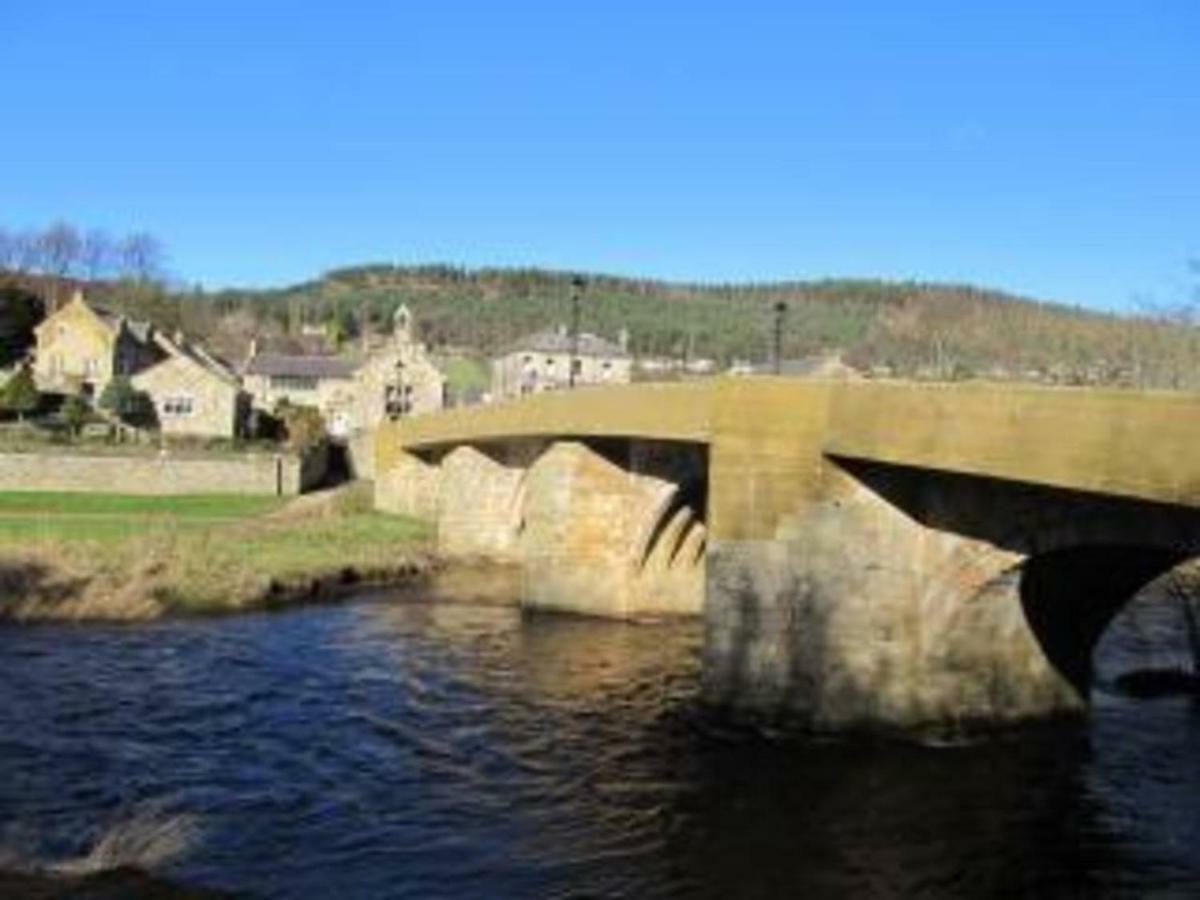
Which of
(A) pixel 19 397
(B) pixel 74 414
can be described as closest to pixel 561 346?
(B) pixel 74 414

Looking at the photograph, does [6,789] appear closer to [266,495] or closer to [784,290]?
[266,495]

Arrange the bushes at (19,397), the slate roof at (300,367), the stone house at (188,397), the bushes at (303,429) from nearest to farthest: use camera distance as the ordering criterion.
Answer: the bushes at (303,429)
the bushes at (19,397)
the stone house at (188,397)
the slate roof at (300,367)

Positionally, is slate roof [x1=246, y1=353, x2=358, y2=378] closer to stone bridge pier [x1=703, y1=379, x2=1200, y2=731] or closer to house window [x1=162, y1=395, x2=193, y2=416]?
house window [x1=162, y1=395, x2=193, y2=416]

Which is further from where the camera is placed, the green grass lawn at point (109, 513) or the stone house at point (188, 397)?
the stone house at point (188, 397)

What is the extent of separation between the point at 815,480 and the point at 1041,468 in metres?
5.79

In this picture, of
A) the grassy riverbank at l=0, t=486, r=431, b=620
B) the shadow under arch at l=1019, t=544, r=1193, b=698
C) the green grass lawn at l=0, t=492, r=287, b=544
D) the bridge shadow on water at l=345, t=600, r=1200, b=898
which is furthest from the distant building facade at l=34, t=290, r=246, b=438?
the shadow under arch at l=1019, t=544, r=1193, b=698

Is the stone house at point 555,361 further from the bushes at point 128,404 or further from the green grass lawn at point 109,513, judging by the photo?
the green grass lawn at point 109,513

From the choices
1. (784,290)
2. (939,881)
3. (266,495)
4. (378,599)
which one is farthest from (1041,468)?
(784,290)

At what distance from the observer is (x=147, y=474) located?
63.2 m

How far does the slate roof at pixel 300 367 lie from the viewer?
11288 cm

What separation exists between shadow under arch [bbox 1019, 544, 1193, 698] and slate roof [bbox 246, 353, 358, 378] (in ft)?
285

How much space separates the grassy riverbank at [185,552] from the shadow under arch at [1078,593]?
20783 millimetres

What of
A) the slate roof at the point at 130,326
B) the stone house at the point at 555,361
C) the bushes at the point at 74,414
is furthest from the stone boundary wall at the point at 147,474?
the stone house at the point at 555,361

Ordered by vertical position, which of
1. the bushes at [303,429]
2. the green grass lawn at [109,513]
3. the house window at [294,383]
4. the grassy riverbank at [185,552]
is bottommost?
the grassy riverbank at [185,552]
